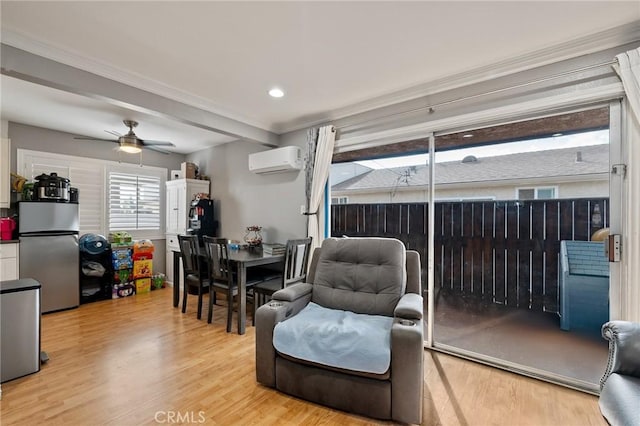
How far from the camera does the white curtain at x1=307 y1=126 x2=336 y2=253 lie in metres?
3.49

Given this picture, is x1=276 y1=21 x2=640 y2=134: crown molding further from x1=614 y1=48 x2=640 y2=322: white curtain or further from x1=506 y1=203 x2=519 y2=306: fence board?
x1=506 y1=203 x2=519 y2=306: fence board

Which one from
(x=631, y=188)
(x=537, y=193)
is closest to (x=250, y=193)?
(x=537, y=193)

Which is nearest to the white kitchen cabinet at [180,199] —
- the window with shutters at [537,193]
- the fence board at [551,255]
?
the window with shutters at [537,193]

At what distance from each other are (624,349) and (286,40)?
2.74 meters

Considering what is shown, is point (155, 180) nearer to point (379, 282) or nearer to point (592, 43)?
point (379, 282)

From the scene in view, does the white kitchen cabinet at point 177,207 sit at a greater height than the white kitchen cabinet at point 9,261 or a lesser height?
greater

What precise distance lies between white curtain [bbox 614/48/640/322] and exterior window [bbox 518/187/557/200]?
432mm

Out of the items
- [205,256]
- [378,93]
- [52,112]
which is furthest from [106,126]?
[378,93]

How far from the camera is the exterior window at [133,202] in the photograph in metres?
4.68

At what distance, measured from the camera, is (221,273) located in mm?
3240

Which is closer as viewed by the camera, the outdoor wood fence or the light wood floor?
the light wood floor

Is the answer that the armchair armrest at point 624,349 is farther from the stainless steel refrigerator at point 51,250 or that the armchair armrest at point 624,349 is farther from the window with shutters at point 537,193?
the stainless steel refrigerator at point 51,250

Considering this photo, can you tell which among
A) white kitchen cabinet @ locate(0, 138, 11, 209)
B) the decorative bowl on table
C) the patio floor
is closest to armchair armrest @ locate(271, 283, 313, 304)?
the patio floor

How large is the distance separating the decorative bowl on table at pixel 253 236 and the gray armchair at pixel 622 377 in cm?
350
